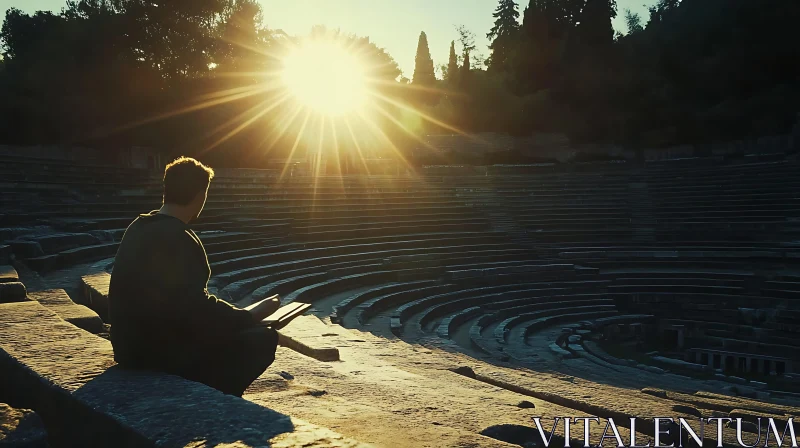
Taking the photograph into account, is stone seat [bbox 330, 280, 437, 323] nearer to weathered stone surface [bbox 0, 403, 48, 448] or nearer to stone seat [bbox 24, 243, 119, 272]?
stone seat [bbox 24, 243, 119, 272]

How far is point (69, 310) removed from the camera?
15.9 ft

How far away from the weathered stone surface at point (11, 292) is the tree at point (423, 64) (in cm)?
5768

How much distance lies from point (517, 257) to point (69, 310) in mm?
13092

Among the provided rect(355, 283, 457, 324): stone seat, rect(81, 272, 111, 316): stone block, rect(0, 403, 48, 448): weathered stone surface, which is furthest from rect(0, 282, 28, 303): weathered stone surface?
rect(355, 283, 457, 324): stone seat

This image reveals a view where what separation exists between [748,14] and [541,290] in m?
33.3

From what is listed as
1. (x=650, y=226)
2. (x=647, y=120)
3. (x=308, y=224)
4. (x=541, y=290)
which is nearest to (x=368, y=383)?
(x=541, y=290)

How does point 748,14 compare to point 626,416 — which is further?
point 748,14

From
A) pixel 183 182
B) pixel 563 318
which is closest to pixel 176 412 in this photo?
pixel 183 182

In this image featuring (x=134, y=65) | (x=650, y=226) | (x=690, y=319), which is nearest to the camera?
(x=690, y=319)

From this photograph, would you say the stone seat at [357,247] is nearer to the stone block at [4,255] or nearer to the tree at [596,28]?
the stone block at [4,255]

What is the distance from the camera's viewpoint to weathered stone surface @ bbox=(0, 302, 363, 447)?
196cm

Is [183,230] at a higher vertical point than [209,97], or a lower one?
lower

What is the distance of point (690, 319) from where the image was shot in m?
13.8

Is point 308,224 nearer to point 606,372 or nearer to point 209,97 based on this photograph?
point 606,372
